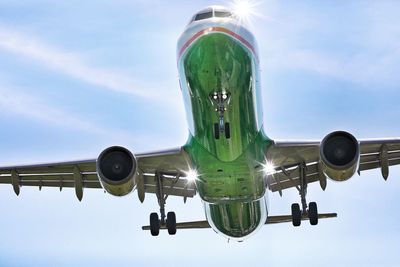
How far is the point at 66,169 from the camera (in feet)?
70.7

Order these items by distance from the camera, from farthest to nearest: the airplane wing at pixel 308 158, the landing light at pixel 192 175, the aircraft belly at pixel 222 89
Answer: the airplane wing at pixel 308 158, the landing light at pixel 192 175, the aircraft belly at pixel 222 89

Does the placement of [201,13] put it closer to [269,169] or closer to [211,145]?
[211,145]

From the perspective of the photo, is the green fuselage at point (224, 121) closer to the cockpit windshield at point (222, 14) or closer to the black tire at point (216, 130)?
the black tire at point (216, 130)

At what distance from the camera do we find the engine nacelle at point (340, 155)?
1761 centimetres

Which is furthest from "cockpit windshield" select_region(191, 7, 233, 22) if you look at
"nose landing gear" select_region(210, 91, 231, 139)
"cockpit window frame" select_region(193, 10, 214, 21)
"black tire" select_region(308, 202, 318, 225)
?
"black tire" select_region(308, 202, 318, 225)

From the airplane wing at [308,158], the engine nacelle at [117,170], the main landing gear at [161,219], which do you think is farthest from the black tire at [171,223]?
the airplane wing at [308,158]

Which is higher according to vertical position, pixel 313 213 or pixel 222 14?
pixel 222 14

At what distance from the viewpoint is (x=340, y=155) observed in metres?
17.8

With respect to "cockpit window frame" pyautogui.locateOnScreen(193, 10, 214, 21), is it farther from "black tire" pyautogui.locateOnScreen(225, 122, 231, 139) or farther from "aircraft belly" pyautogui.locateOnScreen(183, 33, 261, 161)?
"black tire" pyautogui.locateOnScreen(225, 122, 231, 139)

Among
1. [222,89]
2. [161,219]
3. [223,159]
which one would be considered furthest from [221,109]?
[161,219]

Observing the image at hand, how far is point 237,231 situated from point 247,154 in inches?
180

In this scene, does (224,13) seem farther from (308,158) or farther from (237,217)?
(237,217)

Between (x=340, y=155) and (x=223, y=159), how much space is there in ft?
10.7

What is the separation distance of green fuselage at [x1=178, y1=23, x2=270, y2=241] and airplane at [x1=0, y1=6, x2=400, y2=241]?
3 cm
